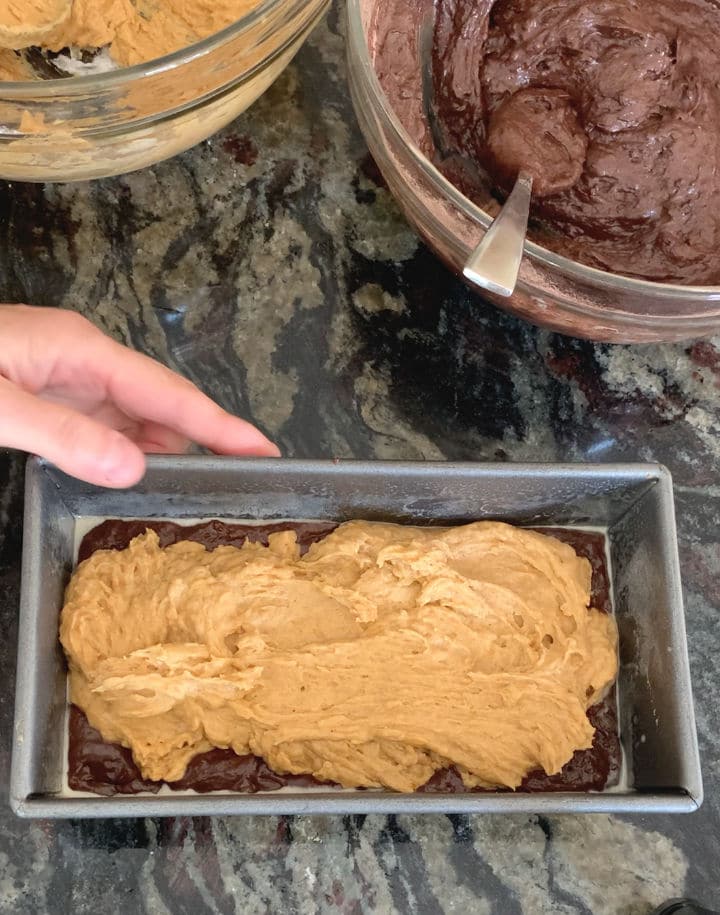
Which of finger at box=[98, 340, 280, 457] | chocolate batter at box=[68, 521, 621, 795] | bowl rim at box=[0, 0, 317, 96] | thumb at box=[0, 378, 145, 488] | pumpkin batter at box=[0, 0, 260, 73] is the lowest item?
chocolate batter at box=[68, 521, 621, 795]

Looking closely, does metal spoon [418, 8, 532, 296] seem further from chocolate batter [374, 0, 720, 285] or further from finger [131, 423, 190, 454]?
finger [131, 423, 190, 454]

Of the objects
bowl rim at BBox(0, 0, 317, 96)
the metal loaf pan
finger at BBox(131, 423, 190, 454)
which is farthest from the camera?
finger at BBox(131, 423, 190, 454)

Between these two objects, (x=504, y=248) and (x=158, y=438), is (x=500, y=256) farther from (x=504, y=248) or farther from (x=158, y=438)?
(x=158, y=438)

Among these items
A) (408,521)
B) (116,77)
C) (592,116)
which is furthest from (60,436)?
(592,116)

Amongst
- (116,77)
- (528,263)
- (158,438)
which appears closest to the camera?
(116,77)

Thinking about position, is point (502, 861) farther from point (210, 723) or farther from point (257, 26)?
point (257, 26)

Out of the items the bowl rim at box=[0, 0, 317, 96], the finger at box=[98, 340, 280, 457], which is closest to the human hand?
the finger at box=[98, 340, 280, 457]

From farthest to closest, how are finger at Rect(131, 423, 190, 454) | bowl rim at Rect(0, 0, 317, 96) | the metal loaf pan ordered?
finger at Rect(131, 423, 190, 454), the metal loaf pan, bowl rim at Rect(0, 0, 317, 96)

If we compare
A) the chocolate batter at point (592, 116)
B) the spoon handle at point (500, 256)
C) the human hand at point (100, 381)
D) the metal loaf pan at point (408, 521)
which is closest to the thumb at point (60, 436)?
the human hand at point (100, 381)
